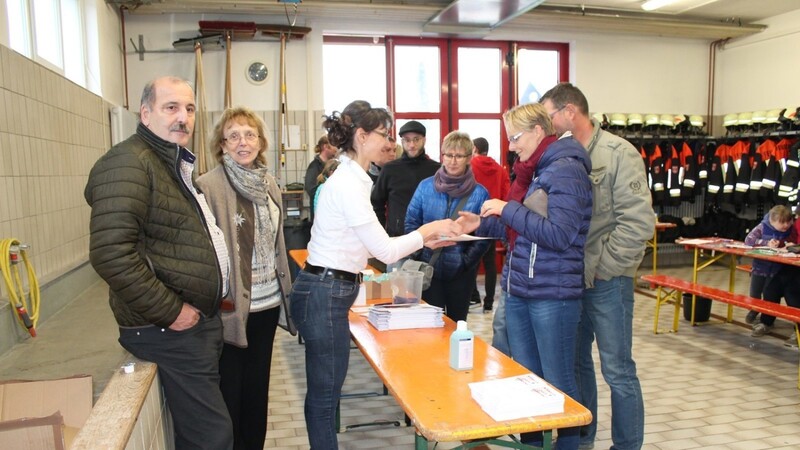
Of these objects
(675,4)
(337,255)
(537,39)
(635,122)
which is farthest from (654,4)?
(337,255)

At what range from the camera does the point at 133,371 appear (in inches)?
74.7

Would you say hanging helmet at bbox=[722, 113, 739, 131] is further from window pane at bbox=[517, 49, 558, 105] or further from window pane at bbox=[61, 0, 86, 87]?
window pane at bbox=[61, 0, 86, 87]

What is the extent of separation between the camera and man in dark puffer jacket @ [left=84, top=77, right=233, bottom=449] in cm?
164

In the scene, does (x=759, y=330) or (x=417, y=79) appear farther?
(x=417, y=79)

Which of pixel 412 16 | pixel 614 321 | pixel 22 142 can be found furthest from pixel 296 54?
pixel 614 321

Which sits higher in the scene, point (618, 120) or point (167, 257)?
point (618, 120)

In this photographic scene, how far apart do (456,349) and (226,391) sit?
37.7 inches

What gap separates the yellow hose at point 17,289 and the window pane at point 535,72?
7.25 metres

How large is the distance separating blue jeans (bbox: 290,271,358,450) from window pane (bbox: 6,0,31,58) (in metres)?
2.64

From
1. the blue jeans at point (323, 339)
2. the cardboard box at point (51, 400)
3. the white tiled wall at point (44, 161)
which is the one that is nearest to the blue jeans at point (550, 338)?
A: the blue jeans at point (323, 339)

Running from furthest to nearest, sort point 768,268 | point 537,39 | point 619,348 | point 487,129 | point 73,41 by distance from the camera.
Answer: point 487,129 → point 537,39 → point 768,268 → point 73,41 → point 619,348

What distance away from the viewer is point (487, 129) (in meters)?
8.80

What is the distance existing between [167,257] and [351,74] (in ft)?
22.3

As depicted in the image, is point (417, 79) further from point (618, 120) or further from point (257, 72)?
point (618, 120)
